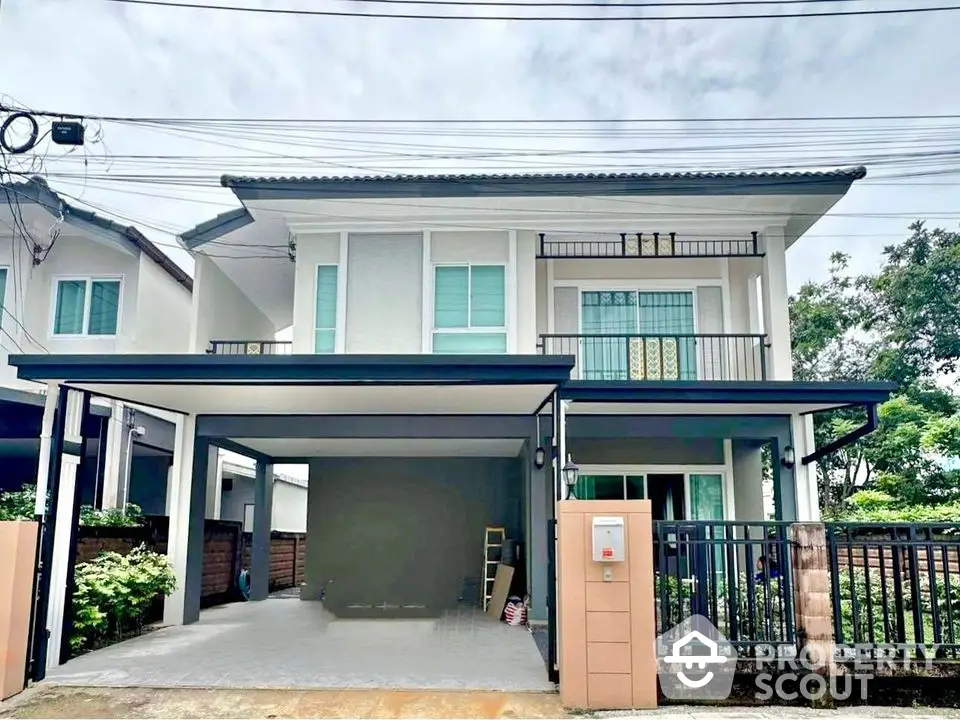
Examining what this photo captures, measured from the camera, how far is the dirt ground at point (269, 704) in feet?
18.7

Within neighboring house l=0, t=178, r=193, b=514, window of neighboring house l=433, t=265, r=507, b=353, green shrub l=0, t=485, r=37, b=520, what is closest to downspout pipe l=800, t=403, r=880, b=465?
window of neighboring house l=433, t=265, r=507, b=353

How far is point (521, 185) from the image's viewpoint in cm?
Result: 1001

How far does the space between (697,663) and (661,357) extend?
18.5 ft

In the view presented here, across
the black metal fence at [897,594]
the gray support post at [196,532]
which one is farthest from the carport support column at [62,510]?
the black metal fence at [897,594]

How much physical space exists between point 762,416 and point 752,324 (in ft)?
6.94

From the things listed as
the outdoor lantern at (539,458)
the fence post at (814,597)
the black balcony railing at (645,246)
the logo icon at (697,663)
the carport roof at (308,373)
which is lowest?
the logo icon at (697,663)

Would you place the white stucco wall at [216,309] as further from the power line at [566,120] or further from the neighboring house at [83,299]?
the power line at [566,120]

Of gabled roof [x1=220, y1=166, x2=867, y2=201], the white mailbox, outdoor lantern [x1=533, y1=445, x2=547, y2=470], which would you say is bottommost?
the white mailbox

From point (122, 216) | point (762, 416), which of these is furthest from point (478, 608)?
point (122, 216)

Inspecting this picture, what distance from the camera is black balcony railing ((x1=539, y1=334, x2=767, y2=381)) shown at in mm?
10891

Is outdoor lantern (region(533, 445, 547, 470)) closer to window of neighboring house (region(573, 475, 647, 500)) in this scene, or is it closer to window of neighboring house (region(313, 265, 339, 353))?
window of neighboring house (region(573, 475, 647, 500))

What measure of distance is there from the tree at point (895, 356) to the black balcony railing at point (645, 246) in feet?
19.6

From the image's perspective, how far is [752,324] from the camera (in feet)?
37.3

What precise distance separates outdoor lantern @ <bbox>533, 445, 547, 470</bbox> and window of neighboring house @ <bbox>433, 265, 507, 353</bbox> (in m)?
1.66
